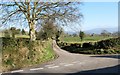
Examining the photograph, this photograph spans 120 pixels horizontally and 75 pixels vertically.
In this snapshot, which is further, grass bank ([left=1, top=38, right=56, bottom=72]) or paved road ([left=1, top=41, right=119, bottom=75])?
grass bank ([left=1, top=38, right=56, bottom=72])

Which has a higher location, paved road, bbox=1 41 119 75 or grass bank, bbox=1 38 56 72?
grass bank, bbox=1 38 56 72

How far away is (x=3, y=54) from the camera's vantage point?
52.8 ft

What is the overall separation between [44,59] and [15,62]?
4429 millimetres

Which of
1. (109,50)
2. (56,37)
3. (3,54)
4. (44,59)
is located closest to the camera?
(3,54)

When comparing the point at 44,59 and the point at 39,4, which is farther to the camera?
the point at 39,4

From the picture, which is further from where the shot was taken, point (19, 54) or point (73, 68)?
point (19, 54)

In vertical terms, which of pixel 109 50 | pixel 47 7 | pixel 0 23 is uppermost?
pixel 47 7

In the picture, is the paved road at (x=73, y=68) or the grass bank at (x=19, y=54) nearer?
the paved road at (x=73, y=68)

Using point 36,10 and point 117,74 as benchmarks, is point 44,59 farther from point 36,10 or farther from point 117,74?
point 117,74

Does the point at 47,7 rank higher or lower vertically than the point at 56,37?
higher

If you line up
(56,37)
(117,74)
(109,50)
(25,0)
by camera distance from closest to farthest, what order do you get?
(117,74), (25,0), (109,50), (56,37)

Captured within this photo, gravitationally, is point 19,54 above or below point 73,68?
above

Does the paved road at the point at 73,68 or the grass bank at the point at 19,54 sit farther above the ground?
the grass bank at the point at 19,54

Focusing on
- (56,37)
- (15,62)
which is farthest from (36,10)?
(56,37)
